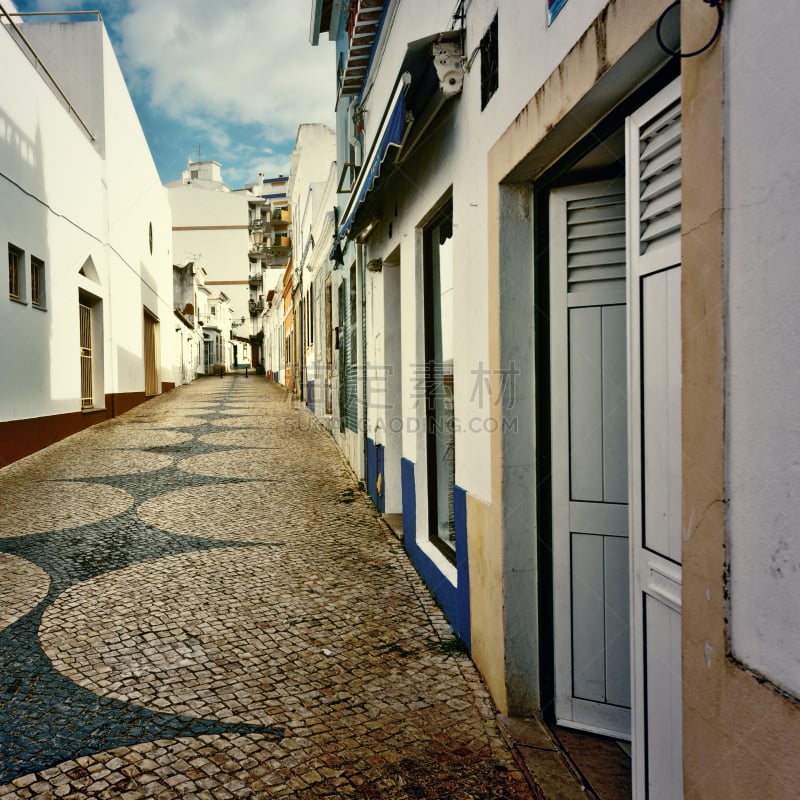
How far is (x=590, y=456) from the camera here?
2861 millimetres

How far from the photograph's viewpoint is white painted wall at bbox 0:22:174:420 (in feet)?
30.4

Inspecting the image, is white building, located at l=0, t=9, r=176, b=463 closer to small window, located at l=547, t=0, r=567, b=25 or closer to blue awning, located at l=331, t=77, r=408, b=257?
blue awning, located at l=331, t=77, r=408, b=257

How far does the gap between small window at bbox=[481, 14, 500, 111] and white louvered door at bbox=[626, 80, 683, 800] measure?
1.26 metres

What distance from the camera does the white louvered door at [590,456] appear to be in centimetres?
281

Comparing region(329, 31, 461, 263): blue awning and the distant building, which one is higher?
the distant building

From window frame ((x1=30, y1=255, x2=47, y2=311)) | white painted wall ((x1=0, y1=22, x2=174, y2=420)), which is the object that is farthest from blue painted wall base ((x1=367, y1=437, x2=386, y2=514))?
window frame ((x1=30, y1=255, x2=47, y2=311))

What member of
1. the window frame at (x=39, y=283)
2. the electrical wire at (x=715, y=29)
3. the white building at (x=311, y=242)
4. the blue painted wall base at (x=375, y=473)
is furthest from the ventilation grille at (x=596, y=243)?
the window frame at (x=39, y=283)

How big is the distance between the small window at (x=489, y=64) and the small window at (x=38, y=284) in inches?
360

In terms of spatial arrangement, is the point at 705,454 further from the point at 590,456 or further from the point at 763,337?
the point at 590,456

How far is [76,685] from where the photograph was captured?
322cm

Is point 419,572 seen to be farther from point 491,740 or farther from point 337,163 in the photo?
point 337,163

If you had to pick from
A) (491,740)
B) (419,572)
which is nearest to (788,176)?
(491,740)

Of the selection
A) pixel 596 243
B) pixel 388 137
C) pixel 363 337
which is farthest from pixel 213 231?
pixel 596 243

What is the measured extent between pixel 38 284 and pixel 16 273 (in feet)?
2.84
